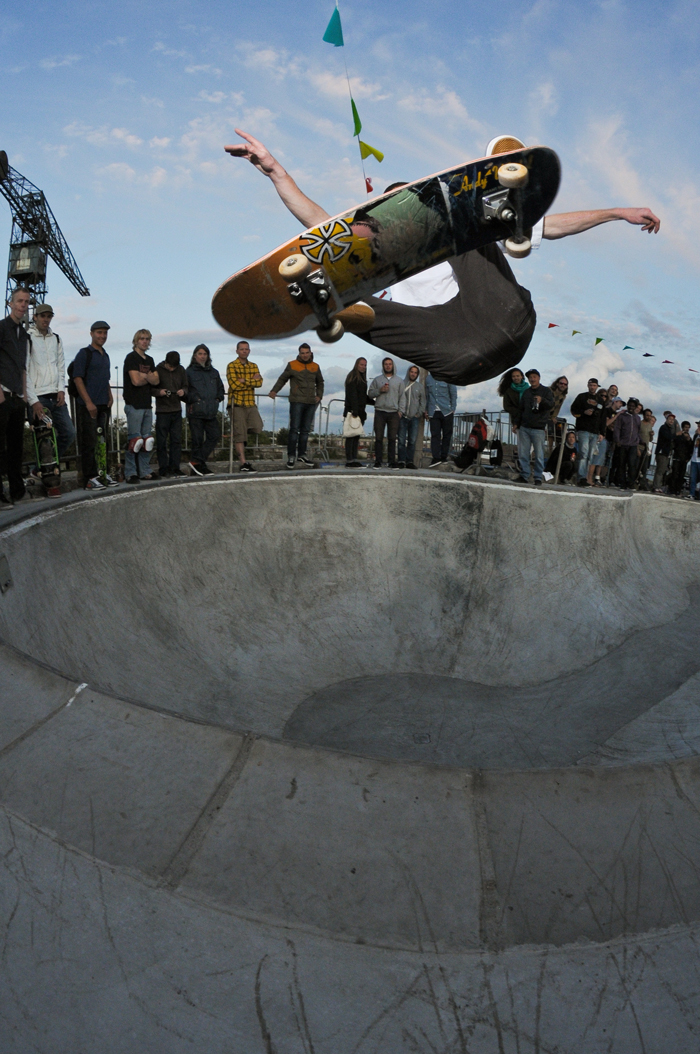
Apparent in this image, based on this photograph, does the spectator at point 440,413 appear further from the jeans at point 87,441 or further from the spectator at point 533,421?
the jeans at point 87,441

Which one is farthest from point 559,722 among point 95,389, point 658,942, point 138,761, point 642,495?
point 95,389

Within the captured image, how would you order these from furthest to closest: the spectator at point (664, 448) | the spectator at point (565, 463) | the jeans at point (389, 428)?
the spectator at point (664, 448) < the spectator at point (565, 463) < the jeans at point (389, 428)

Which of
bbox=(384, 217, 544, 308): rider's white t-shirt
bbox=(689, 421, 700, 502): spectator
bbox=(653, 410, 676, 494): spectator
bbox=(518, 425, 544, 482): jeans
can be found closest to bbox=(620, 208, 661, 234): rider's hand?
bbox=(384, 217, 544, 308): rider's white t-shirt

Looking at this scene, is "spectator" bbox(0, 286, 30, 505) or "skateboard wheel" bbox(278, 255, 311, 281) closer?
"skateboard wheel" bbox(278, 255, 311, 281)

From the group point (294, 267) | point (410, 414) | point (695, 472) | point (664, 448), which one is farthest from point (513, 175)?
point (664, 448)

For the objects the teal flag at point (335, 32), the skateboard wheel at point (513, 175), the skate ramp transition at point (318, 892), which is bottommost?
the skate ramp transition at point (318, 892)

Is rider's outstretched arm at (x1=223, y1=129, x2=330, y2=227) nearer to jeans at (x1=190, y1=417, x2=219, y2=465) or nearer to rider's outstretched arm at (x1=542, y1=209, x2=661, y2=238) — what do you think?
rider's outstretched arm at (x1=542, y1=209, x2=661, y2=238)

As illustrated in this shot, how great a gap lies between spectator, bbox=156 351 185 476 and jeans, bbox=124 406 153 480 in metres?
0.25

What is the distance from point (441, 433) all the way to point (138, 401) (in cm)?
432

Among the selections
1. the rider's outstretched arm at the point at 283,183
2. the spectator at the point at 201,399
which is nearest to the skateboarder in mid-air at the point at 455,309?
the rider's outstretched arm at the point at 283,183

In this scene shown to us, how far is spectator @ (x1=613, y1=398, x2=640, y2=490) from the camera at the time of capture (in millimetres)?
12250

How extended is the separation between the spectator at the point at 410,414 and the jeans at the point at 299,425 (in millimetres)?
1369

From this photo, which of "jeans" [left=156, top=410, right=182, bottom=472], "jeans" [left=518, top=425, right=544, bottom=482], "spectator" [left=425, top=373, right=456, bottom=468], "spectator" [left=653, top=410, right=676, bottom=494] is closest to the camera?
"jeans" [left=156, top=410, right=182, bottom=472]

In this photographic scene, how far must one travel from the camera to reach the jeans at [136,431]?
816 centimetres
